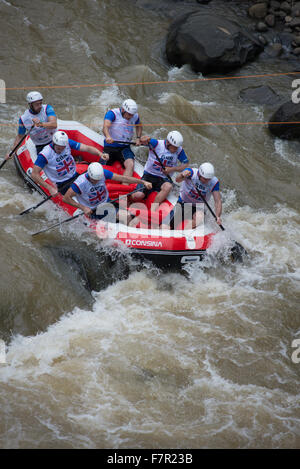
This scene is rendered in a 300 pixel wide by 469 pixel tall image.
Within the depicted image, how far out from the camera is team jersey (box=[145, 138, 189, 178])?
7031 millimetres

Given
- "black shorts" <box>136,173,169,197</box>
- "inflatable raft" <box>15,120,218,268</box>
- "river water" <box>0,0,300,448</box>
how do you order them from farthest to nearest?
"black shorts" <box>136,173,169,197</box>
"inflatable raft" <box>15,120,218,268</box>
"river water" <box>0,0,300,448</box>

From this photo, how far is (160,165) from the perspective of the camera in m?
7.11

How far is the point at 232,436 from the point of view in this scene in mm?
4648

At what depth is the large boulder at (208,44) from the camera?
447 inches

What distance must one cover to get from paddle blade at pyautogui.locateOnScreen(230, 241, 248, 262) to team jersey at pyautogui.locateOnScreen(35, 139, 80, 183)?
8.37ft

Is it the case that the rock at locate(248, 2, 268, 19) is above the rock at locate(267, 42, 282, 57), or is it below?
above

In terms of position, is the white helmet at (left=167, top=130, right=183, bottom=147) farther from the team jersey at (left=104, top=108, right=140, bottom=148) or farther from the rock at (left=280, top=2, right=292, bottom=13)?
the rock at (left=280, top=2, right=292, bottom=13)

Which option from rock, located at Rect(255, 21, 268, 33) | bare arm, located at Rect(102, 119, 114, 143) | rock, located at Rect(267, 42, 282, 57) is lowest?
bare arm, located at Rect(102, 119, 114, 143)

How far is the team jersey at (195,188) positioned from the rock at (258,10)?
8.64 meters

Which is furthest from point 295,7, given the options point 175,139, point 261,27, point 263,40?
point 175,139

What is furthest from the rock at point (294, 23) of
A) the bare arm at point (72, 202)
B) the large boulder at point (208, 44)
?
the bare arm at point (72, 202)

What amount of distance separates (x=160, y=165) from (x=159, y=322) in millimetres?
2439

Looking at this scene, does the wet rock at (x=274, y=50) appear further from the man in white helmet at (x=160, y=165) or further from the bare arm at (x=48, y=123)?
the bare arm at (x=48, y=123)

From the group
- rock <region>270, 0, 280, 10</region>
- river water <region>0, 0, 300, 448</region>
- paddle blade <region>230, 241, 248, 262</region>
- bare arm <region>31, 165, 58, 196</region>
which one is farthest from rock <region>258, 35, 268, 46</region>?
bare arm <region>31, 165, 58, 196</region>
